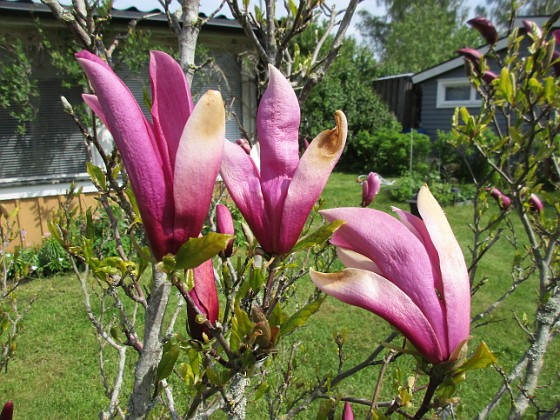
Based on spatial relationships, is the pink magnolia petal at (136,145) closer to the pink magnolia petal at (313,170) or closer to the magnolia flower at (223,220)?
the pink magnolia petal at (313,170)

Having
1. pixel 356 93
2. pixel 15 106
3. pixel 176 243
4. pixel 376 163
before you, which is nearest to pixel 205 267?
pixel 176 243

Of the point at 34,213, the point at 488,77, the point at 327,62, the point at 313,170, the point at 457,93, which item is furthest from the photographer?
the point at 457,93

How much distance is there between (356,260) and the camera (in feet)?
2.22

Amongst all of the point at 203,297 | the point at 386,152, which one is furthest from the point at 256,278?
the point at 386,152

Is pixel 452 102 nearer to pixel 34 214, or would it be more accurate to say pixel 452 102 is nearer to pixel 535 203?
pixel 34 214

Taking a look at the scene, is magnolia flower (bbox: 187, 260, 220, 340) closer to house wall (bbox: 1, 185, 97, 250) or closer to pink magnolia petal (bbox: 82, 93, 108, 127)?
pink magnolia petal (bbox: 82, 93, 108, 127)

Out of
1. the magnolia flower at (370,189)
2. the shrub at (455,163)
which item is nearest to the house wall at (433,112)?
the shrub at (455,163)

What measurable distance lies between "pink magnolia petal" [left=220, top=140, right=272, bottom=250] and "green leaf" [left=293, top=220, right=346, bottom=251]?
0.06 metres

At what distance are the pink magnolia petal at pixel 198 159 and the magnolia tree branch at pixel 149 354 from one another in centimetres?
43

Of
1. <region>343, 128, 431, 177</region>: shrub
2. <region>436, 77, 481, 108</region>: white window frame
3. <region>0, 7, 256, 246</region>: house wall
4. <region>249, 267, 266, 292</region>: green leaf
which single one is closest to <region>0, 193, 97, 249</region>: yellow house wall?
<region>0, 7, 256, 246</region>: house wall

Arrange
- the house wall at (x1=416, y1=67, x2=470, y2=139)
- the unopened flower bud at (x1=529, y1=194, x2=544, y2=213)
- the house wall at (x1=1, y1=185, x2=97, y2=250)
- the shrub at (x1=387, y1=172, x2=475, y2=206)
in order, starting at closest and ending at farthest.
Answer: the unopened flower bud at (x1=529, y1=194, x2=544, y2=213)
the house wall at (x1=1, y1=185, x2=97, y2=250)
the shrub at (x1=387, y1=172, x2=475, y2=206)
the house wall at (x1=416, y1=67, x2=470, y2=139)

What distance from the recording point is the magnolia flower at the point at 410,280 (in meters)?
0.61

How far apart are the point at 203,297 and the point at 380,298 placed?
1.03ft

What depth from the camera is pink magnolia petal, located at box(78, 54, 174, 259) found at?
518 millimetres
